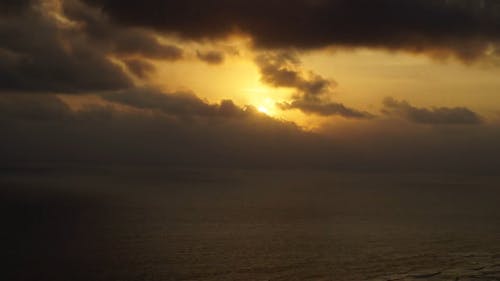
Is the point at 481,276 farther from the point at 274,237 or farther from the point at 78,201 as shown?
the point at 78,201

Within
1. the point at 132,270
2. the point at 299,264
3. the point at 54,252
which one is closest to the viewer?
the point at 132,270

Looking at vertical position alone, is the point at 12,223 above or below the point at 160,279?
above

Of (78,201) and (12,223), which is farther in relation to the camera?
(78,201)

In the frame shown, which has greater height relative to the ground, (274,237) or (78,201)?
(78,201)

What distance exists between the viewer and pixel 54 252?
84250 mm

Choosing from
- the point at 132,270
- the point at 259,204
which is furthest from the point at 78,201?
the point at 132,270

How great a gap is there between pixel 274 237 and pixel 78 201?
3876 inches

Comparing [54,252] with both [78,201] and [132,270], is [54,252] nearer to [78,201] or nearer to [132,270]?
[132,270]

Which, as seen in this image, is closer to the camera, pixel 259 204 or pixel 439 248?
pixel 439 248

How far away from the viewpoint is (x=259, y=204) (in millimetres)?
181000

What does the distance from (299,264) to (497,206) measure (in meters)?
128

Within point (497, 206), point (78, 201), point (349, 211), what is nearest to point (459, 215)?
point (349, 211)

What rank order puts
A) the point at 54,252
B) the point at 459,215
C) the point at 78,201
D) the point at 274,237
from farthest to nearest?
the point at 78,201, the point at 459,215, the point at 274,237, the point at 54,252

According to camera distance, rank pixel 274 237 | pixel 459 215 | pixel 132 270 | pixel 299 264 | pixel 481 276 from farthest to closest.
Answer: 1. pixel 459 215
2. pixel 274 237
3. pixel 299 264
4. pixel 132 270
5. pixel 481 276
